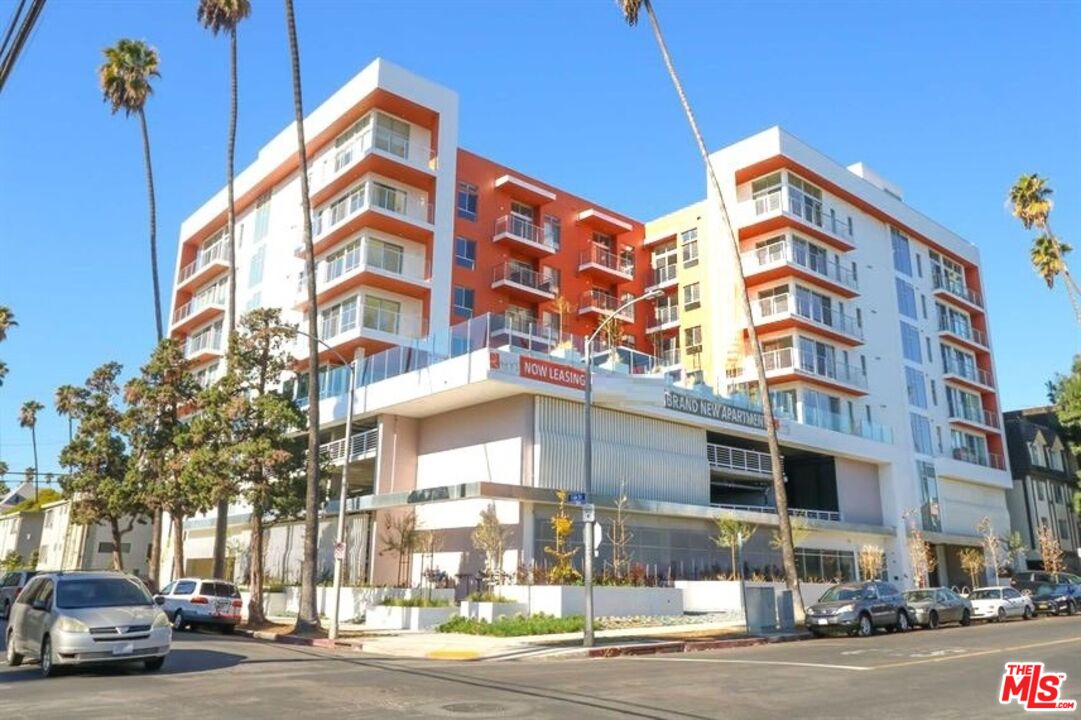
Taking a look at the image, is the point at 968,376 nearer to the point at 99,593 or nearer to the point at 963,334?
the point at 963,334

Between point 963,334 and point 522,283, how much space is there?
116 feet

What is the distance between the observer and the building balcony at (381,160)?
4088 cm

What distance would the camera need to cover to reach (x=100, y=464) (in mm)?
38344

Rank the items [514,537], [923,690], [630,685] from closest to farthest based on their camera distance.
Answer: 1. [923,690]
2. [630,685]
3. [514,537]

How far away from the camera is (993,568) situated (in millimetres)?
52688

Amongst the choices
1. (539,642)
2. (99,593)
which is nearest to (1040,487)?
(539,642)

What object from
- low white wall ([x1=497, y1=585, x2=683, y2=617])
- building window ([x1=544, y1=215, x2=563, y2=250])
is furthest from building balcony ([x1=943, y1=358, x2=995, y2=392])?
low white wall ([x1=497, y1=585, x2=683, y2=617])

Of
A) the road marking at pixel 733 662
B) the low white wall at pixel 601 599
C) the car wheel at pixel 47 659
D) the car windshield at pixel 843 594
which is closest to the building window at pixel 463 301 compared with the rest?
the low white wall at pixel 601 599

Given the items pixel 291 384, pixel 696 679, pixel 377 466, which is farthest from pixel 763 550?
pixel 696 679

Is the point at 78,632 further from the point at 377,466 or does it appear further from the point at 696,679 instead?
the point at 377,466

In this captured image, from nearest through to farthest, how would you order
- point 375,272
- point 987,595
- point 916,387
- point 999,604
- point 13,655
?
point 13,655, point 999,604, point 987,595, point 375,272, point 916,387

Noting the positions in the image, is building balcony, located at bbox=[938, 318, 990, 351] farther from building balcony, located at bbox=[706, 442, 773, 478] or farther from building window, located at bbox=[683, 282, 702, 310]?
building balcony, located at bbox=[706, 442, 773, 478]

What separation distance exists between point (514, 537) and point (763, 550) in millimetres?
14569

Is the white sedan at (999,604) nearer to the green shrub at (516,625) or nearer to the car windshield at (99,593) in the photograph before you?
the green shrub at (516,625)
